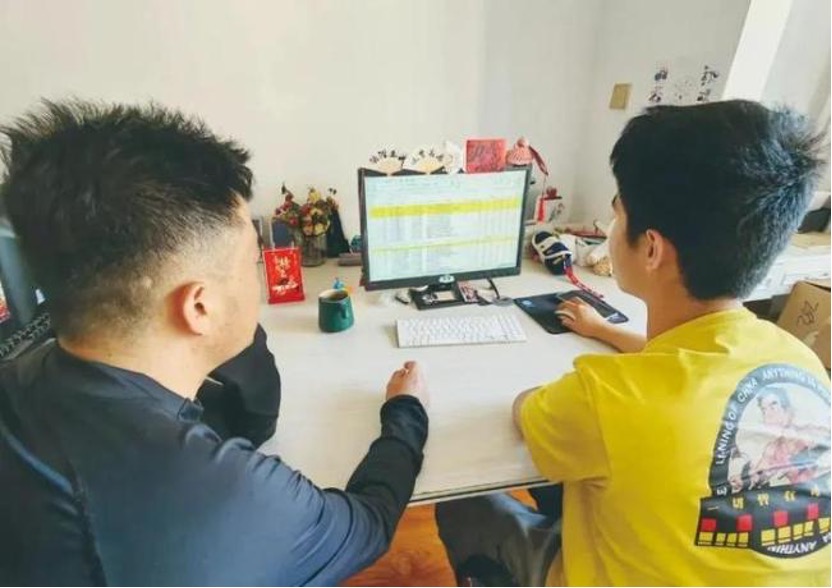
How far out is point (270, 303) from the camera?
134 cm

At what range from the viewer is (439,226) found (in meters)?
1.26

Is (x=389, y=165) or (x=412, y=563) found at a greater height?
(x=389, y=165)

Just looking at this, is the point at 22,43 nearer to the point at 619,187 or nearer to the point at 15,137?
the point at 15,137

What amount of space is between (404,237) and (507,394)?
1.69ft

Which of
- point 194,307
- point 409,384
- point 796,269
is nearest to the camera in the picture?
point 194,307

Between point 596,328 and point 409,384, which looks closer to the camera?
point 409,384

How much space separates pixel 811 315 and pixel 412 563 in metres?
1.73

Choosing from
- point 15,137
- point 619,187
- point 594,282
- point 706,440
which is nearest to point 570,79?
point 594,282

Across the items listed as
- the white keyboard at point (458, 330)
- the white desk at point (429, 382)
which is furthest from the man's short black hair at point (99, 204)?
the white keyboard at point (458, 330)

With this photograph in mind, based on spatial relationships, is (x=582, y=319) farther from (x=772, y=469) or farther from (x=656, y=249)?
(x=772, y=469)

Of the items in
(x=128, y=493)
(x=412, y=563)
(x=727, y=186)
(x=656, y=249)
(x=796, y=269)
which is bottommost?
(x=412, y=563)

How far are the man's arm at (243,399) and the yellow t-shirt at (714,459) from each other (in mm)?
550

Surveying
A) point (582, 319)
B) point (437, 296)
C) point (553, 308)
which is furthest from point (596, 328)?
point (437, 296)

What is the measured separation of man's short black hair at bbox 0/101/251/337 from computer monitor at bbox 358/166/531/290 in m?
0.64
